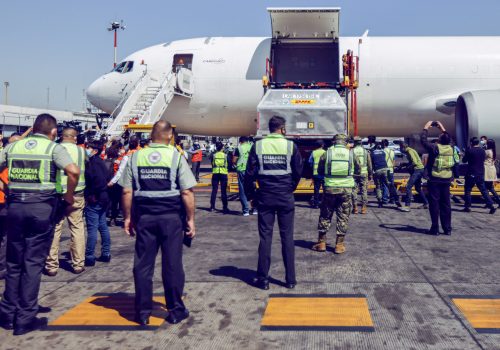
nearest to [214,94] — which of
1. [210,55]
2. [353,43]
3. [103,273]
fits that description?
[210,55]

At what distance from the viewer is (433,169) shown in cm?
823

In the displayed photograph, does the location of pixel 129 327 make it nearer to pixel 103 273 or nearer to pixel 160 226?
pixel 160 226

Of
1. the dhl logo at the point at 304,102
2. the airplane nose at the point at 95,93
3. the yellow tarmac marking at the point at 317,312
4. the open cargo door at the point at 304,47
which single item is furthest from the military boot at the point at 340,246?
the airplane nose at the point at 95,93

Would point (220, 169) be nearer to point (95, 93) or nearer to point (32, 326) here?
point (32, 326)

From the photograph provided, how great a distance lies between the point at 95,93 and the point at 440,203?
44.4 ft

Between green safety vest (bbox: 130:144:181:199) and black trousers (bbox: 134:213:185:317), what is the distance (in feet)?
0.72

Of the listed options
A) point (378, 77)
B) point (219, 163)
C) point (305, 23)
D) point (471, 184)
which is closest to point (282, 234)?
point (219, 163)

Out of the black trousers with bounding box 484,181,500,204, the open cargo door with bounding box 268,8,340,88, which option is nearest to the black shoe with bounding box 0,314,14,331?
the black trousers with bounding box 484,181,500,204

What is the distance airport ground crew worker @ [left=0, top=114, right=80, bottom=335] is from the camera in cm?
426

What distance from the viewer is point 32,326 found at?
420cm

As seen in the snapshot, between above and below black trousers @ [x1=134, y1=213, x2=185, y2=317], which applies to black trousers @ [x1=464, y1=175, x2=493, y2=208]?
above

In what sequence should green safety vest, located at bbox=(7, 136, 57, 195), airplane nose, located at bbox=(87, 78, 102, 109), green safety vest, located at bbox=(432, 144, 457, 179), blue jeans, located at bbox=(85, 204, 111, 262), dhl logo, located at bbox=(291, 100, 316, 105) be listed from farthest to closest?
airplane nose, located at bbox=(87, 78, 102, 109) < dhl logo, located at bbox=(291, 100, 316, 105) < green safety vest, located at bbox=(432, 144, 457, 179) < blue jeans, located at bbox=(85, 204, 111, 262) < green safety vest, located at bbox=(7, 136, 57, 195)

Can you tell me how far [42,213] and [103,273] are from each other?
1.98m

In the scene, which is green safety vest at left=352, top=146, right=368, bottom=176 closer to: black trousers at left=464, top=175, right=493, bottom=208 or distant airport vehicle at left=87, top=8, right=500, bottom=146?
black trousers at left=464, top=175, right=493, bottom=208
